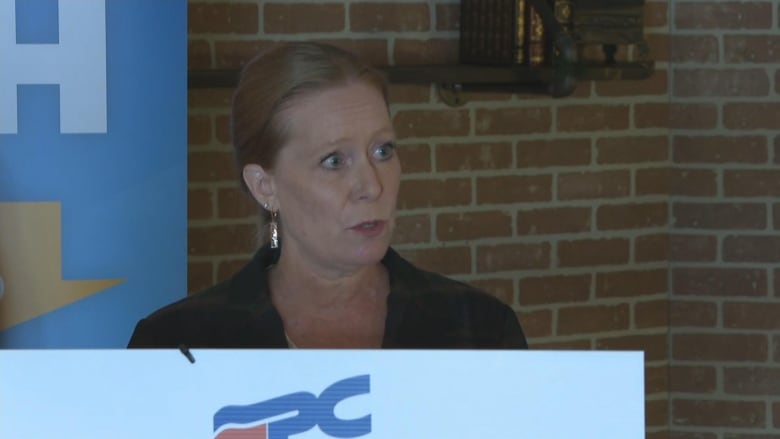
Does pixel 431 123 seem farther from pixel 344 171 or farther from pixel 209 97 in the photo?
pixel 344 171

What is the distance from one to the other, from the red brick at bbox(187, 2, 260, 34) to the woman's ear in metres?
1.00

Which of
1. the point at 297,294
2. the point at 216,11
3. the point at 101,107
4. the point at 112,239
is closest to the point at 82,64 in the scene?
the point at 101,107

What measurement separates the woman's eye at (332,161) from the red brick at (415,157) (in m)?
1.23

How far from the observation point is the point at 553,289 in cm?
323

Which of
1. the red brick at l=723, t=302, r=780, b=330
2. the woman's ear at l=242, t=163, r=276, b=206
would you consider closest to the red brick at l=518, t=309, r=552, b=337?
the red brick at l=723, t=302, r=780, b=330

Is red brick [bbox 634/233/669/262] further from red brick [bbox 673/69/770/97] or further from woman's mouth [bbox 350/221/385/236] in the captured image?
woman's mouth [bbox 350/221/385/236]

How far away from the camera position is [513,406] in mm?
1547

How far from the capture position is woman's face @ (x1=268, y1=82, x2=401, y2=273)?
1790 mm

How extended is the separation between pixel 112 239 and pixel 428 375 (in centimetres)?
83

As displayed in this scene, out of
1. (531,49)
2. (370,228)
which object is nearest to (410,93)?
(531,49)

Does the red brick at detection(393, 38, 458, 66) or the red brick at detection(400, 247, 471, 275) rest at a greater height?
the red brick at detection(393, 38, 458, 66)

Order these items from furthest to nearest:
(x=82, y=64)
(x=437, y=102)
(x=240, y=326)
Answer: (x=437, y=102) < (x=82, y=64) < (x=240, y=326)

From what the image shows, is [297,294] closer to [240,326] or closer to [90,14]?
[240,326]

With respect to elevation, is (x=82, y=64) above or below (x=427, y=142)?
above
